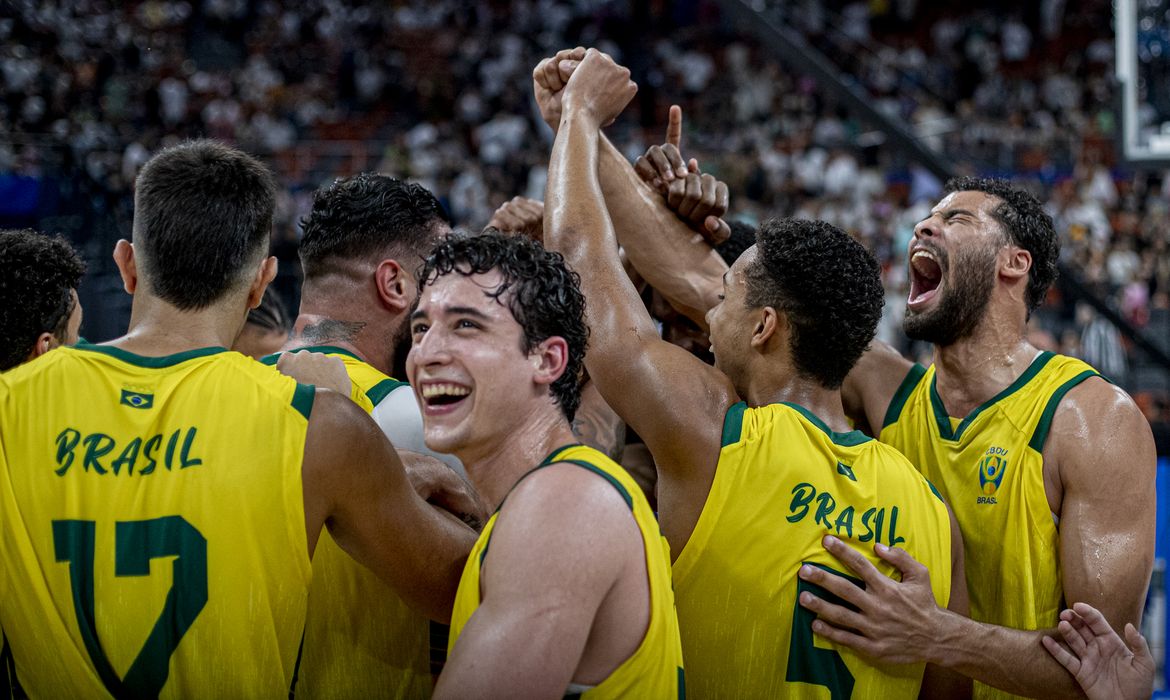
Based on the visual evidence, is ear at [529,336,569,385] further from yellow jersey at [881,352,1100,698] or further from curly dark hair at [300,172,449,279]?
yellow jersey at [881,352,1100,698]

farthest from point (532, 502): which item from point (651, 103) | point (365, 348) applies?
point (651, 103)

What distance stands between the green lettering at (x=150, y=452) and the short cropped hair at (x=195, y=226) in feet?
1.08

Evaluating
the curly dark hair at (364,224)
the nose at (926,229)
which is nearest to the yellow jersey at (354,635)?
the curly dark hair at (364,224)

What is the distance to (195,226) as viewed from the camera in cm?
277

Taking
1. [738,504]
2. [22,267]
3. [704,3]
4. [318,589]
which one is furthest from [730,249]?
[704,3]

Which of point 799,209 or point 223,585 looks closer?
point 223,585

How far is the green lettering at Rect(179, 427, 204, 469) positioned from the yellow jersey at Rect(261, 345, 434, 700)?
670 millimetres

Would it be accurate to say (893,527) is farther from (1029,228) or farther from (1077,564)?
(1029,228)

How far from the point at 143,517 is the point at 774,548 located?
5.34 ft

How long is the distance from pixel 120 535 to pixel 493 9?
2373cm

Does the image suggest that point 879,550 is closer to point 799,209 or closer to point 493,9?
point 799,209

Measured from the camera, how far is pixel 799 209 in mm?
17844

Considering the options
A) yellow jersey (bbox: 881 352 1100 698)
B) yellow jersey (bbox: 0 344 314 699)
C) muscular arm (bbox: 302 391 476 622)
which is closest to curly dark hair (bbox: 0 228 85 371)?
yellow jersey (bbox: 0 344 314 699)

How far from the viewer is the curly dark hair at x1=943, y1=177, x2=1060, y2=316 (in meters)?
4.05
